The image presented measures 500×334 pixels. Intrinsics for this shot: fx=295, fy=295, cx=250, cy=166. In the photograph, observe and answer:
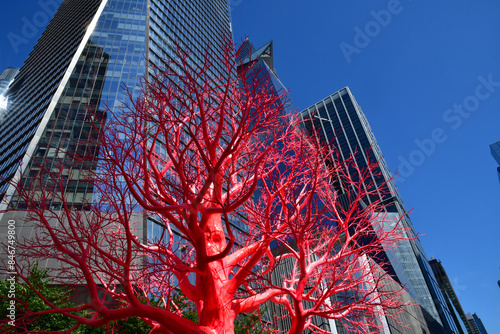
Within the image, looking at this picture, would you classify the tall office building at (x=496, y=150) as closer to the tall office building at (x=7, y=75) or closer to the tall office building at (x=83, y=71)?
the tall office building at (x=83, y=71)

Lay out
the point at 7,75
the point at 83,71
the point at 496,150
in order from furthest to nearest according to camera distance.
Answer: the point at 7,75 → the point at 496,150 → the point at 83,71

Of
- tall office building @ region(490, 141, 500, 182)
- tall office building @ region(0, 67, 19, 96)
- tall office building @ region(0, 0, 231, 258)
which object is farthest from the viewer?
tall office building @ region(0, 67, 19, 96)

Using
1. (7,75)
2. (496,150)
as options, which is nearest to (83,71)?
(496,150)

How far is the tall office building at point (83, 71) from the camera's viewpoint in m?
25.6

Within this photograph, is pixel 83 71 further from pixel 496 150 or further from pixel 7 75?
pixel 7 75

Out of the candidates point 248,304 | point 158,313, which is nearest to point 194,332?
point 158,313

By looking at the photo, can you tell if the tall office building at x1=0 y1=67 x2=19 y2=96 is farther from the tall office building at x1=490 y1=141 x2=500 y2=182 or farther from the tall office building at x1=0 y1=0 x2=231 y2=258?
the tall office building at x1=490 y1=141 x2=500 y2=182

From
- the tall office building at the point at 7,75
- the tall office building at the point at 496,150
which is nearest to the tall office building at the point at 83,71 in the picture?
the tall office building at the point at 7,75

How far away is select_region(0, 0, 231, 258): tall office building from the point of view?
25578 mm

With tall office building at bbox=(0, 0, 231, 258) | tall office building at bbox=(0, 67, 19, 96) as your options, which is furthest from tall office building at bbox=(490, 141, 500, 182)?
tall office building at bbox=(0, 67, 19, 96)

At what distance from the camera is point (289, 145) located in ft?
18.8

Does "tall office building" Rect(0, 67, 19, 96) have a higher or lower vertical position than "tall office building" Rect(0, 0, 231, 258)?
higher

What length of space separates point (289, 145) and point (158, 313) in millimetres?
3587

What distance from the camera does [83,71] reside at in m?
32.2
